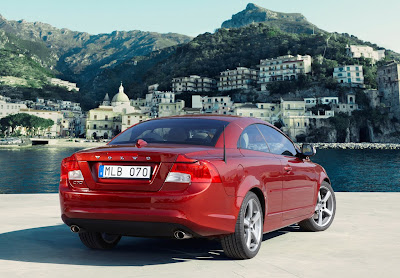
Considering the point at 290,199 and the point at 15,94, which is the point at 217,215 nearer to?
the point at 290,199

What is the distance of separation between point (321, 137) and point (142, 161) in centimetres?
12429

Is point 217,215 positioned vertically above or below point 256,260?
above

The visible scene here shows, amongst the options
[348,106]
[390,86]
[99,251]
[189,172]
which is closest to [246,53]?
[348,106]

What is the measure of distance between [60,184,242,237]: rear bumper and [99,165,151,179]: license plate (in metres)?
0.16

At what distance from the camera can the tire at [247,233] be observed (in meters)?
4.05

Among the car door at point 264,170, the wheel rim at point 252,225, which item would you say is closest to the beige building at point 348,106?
the car door at point 264,170

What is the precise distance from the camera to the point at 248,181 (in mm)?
4133

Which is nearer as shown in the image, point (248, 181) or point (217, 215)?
point (217, 215)

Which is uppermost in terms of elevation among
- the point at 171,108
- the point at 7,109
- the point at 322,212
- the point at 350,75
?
the point at 350,75

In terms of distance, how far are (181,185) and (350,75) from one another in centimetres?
14041

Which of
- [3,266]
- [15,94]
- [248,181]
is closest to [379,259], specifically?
[248,181]

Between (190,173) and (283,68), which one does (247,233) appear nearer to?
(190,173)

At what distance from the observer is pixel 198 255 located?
176 inches

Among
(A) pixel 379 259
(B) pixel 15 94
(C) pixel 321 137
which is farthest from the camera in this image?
(B) pixel 15 94
